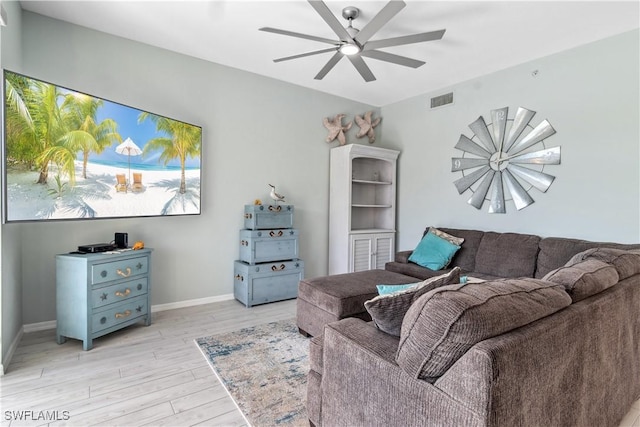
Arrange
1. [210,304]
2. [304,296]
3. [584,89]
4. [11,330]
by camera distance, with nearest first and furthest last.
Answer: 1. [11,330]
2. [304,296]
3. [584,89]
4. [210,304]

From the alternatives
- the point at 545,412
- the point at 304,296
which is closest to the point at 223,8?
the point at 304,296

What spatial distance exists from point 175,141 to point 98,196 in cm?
86

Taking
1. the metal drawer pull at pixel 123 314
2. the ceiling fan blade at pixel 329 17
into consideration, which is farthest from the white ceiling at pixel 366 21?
the metal drawer pull at pixel 123 314

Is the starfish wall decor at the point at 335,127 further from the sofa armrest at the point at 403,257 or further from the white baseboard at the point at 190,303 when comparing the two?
the white baseboard at the point at 190,303

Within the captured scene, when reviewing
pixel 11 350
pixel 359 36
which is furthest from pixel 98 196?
pixel 359 36

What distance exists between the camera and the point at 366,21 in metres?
2.66

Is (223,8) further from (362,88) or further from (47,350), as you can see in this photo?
(47,350)

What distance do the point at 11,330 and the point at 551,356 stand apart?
3.29 metres

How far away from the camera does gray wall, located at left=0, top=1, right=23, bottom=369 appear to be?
2.10 m

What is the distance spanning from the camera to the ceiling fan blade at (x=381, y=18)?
1.92 meters

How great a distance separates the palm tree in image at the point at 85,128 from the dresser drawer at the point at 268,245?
1622 millimetres

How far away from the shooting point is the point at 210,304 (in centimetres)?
362

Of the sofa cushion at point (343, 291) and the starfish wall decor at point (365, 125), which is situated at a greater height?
the starfish wall decor at point (365, 125)

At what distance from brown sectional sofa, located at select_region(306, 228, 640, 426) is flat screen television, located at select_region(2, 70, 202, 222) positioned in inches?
83.2
